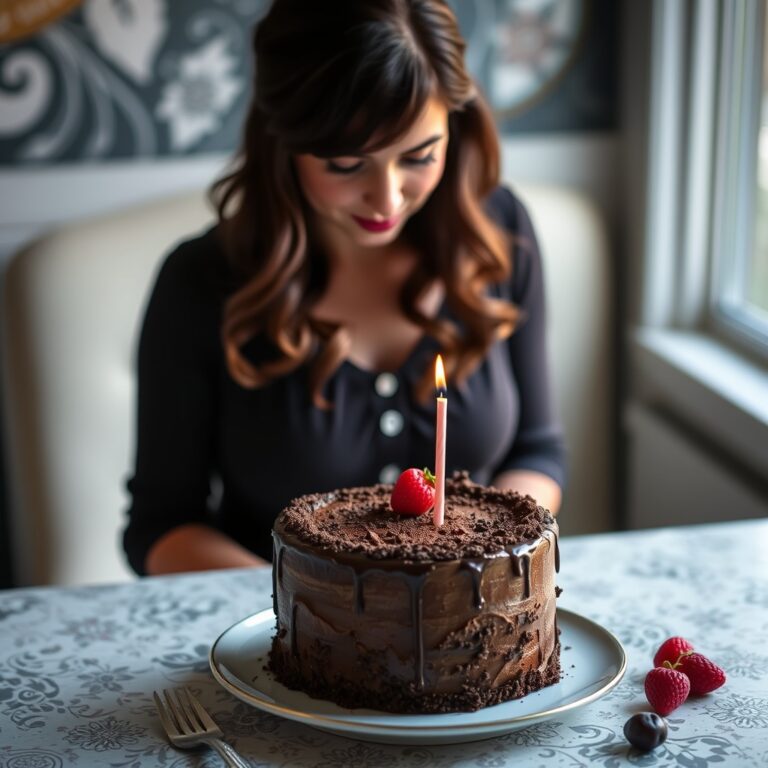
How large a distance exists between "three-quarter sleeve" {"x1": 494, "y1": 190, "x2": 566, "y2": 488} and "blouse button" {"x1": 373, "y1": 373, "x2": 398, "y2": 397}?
0.28m

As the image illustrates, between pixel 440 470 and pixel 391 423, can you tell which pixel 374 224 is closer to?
pixel 391 423

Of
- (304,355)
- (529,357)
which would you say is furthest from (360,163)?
(529,357)

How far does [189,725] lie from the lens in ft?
3.34

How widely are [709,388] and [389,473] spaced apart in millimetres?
662

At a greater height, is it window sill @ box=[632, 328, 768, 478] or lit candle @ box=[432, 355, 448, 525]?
lit candle @ box=[432, 355, 448, 525]

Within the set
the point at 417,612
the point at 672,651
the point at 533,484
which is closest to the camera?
the point at 417,612

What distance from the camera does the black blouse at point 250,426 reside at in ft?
5.56

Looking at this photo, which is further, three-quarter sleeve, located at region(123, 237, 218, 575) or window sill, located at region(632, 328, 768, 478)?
window sill, located at region(632, 328, 768, 478)

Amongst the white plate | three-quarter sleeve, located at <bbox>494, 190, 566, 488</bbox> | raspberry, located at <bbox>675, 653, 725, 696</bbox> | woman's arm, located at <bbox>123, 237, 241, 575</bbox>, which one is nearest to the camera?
the white plate

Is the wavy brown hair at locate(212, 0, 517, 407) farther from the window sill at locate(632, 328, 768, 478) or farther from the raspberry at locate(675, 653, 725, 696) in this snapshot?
the raspberry at locate(675, 653, 725, 696)

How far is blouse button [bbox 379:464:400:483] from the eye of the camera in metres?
1.69

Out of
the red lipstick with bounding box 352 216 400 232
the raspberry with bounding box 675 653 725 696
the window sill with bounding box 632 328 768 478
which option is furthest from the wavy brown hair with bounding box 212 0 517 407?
the raspberry with bounding box 675 653 725 696

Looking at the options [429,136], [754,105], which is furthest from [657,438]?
[429,136]

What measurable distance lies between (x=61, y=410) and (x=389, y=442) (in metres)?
0.72
